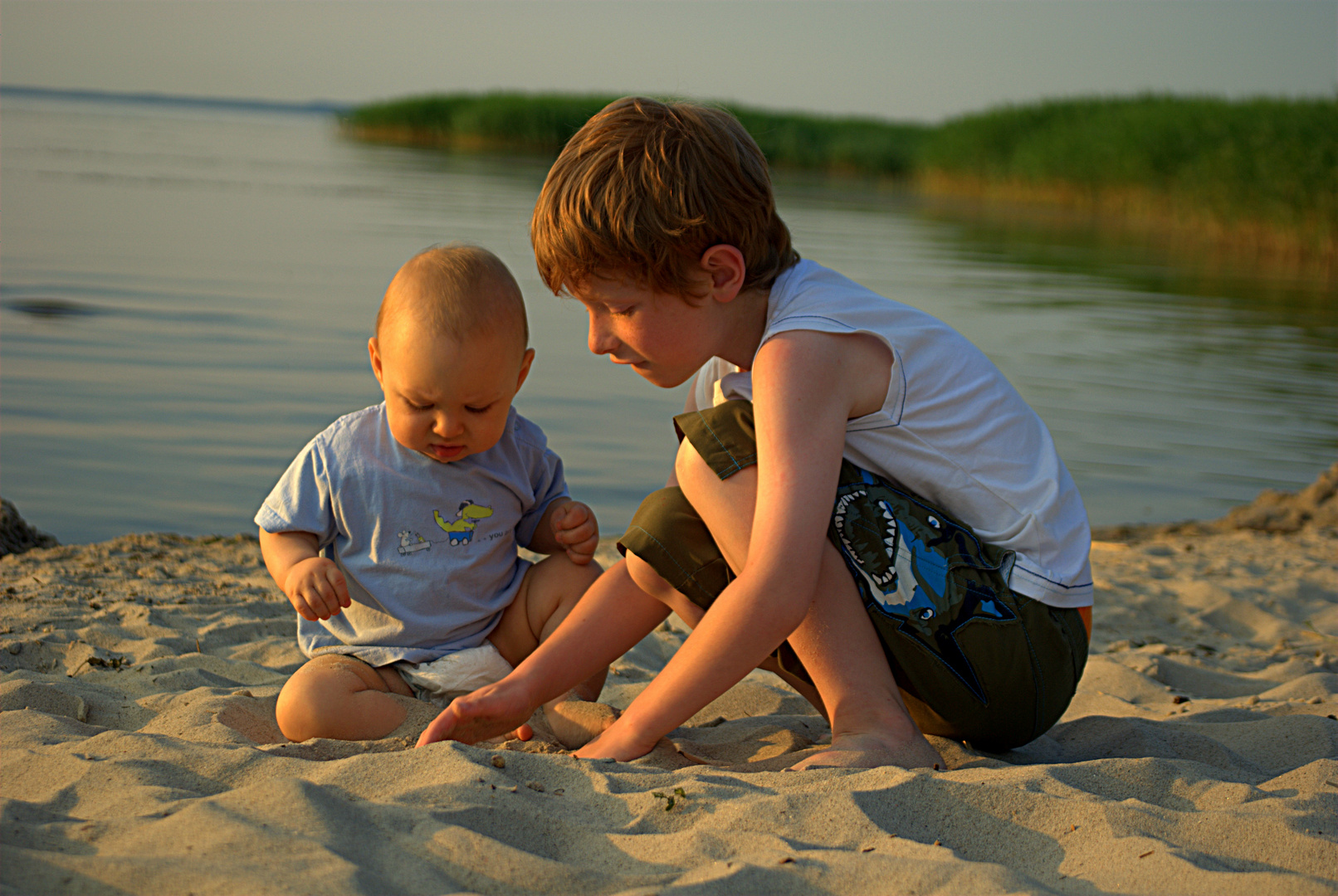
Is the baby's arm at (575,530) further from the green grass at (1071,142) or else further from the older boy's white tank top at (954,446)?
the green grass at (1071,142)

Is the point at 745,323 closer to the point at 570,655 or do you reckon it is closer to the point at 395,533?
the point at 570,655

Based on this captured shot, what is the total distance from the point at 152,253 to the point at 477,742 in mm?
8394

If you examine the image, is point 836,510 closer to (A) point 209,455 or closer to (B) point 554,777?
(B) point 554,777

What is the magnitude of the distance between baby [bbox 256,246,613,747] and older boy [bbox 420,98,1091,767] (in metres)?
0.23

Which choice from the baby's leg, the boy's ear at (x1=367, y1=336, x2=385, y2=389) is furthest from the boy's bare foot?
the boy's ear at (x1=367, y1=336, x2=385, y2=389)

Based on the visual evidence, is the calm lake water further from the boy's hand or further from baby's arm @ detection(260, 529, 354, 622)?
the boy's hand

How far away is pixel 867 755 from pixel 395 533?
110 cm

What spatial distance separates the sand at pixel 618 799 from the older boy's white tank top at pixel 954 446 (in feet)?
1.33

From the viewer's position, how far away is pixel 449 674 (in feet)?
7.67

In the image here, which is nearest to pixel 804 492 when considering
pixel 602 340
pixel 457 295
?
pixel 602 340

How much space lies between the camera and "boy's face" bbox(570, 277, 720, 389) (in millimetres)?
2053

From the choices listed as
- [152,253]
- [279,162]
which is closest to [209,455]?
[152,253]

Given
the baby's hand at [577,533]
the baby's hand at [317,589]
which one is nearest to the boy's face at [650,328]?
the baby's hand at [577,533]

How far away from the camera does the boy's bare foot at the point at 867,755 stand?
1899mm
